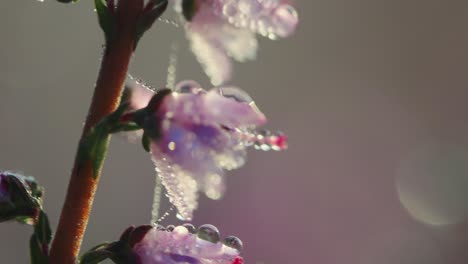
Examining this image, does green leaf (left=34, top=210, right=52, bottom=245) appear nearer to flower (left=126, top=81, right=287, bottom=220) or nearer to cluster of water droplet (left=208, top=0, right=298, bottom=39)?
flower (left=126, top=81, right=287, bottom=220)

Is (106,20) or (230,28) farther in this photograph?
(106,20)

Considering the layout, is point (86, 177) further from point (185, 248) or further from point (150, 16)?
point (150, 16)

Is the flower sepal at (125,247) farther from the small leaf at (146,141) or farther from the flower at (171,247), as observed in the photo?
the small leaf at (146,141)

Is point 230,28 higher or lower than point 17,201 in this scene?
higher

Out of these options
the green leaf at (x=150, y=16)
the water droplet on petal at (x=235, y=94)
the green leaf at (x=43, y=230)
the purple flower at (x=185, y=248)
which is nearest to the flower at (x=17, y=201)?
the green leaf at (x=43, y=230)

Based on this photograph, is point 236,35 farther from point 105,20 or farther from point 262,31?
point 105,20

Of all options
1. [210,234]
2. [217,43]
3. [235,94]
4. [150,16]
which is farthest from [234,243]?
[150,16]
